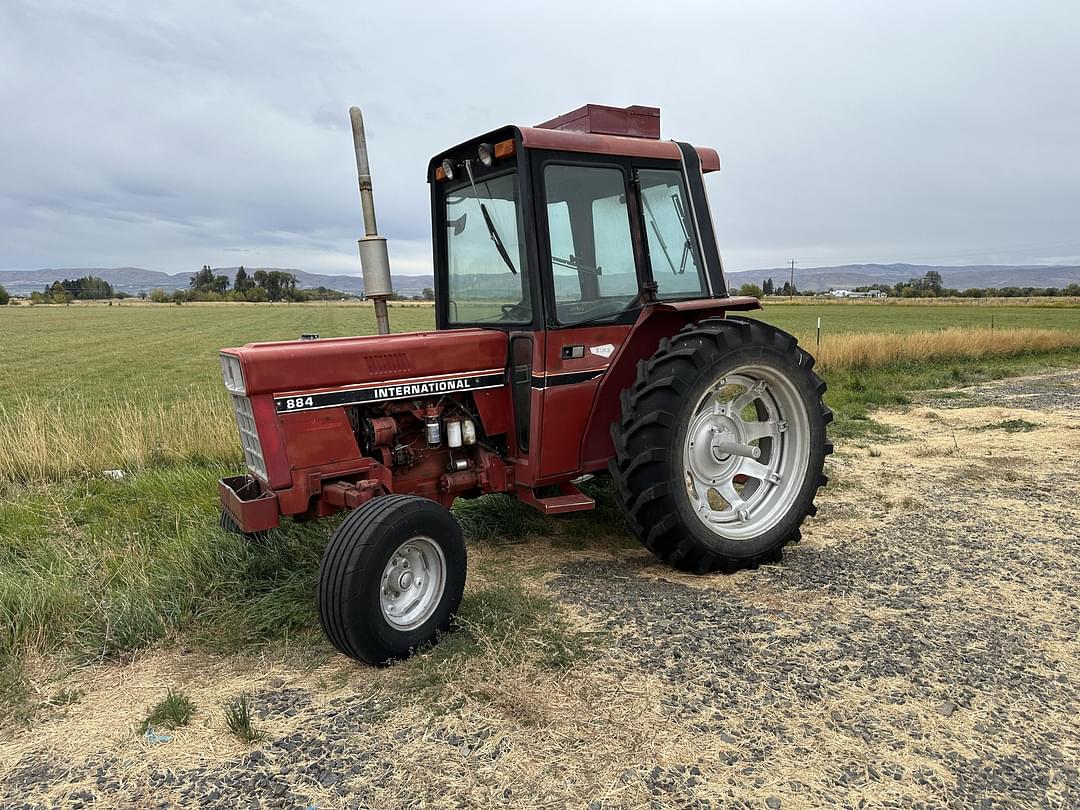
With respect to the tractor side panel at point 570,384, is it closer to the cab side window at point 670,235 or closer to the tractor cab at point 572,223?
the tractor cab at point 572,223

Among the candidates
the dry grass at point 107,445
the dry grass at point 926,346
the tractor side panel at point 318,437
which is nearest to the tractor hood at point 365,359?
the tractor side panel at point 318,437

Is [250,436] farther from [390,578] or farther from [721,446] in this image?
[721,446]

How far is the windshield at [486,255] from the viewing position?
4.00 metres

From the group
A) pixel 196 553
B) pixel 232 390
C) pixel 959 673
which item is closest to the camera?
pixel 959 673

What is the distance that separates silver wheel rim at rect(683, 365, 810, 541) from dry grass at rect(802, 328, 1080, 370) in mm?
9291

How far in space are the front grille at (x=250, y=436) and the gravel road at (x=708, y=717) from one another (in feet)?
3.12

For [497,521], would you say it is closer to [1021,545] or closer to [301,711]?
[301,711]

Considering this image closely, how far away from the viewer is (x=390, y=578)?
10.5 feet

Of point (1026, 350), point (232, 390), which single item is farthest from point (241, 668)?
point (1026, 350)

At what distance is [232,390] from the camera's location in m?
3.65

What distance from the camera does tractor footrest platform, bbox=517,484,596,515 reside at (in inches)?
156

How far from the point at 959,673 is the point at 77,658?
382cm

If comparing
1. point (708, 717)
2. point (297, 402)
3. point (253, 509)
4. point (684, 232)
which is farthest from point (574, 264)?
point (708, 717)

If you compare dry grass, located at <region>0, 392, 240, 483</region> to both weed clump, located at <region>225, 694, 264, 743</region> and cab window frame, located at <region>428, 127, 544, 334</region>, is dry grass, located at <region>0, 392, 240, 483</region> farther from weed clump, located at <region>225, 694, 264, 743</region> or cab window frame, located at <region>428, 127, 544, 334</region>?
weed clump, located at <region>225, 694, 264, 743</region>
